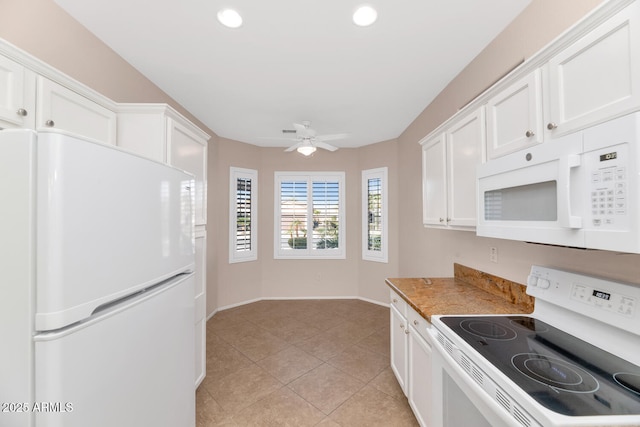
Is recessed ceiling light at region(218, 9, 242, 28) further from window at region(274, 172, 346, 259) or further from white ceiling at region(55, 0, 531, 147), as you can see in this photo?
window at region(274, 172, 346, 259)

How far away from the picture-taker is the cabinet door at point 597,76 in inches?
30.8

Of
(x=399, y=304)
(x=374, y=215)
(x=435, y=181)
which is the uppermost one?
(x=435, y=181)

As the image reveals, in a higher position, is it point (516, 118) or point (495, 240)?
point (516, 118)

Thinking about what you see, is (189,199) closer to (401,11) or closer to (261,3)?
(261,3)

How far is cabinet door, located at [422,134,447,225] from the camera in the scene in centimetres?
193

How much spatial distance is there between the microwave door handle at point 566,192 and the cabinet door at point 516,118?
30 centimetres

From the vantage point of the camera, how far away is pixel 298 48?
188 centimetres

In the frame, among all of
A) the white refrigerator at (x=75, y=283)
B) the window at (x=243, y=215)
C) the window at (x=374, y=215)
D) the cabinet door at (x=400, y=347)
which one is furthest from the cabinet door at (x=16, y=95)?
the window at (x=374, y=215)

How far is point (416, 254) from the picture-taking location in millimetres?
3234

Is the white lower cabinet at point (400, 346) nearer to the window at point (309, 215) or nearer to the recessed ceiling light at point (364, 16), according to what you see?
the recessed ceiling light at point (364, 16)

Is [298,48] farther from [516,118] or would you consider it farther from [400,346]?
[400,346]

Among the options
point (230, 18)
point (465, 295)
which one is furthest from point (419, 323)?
point (230, 18)

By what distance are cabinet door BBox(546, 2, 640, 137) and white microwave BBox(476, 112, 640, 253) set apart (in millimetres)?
122

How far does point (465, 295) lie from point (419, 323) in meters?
0.45
